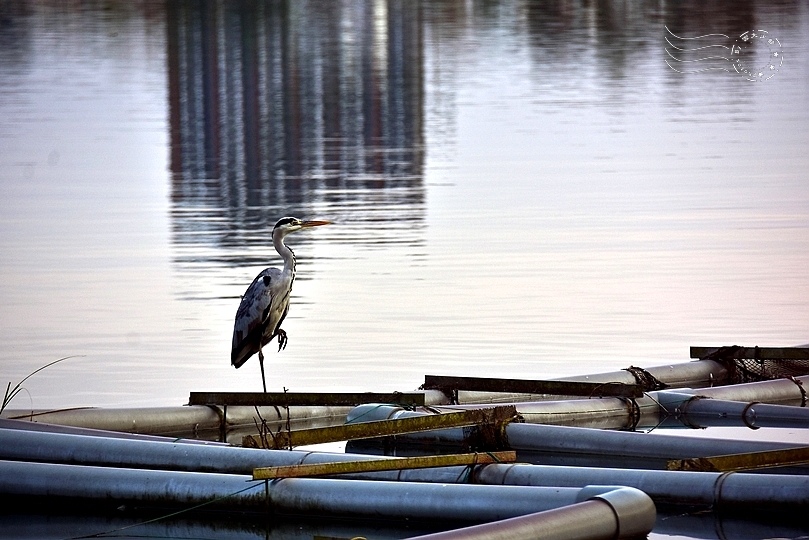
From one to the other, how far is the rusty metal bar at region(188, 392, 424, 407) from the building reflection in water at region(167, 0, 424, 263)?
10.1 meters

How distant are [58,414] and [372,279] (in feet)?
27.4

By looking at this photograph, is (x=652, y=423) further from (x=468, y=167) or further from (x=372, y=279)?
(x=468, y=167)

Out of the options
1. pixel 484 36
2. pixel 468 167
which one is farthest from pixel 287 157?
pixel 484 36

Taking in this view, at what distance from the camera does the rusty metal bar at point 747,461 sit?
11.1m

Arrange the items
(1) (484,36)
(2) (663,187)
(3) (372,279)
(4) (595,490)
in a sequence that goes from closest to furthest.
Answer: (4) (595,490) < (3) (372,279) < (2) (663,187) < (1) (484,36)

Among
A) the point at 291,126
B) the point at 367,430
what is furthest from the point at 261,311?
the point at 291,126

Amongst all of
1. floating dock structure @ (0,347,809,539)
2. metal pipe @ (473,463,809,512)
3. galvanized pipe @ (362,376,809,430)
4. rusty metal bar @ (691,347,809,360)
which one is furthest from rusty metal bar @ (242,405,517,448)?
rusty metal bar @ (691,347,809,360)

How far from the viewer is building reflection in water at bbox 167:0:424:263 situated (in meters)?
28.0

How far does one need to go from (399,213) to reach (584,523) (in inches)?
702

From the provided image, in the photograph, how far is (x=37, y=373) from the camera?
1714 cm

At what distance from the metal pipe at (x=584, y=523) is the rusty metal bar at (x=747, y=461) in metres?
1.19

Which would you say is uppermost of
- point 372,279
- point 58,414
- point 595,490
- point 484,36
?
point 595,490

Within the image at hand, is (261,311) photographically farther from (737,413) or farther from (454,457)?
(454,457)

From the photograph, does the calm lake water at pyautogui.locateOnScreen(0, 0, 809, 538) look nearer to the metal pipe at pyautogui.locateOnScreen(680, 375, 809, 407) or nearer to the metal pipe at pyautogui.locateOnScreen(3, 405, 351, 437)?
the metal pipe at pyautogui.locateOnScreen(3, 405, 351, 437)
